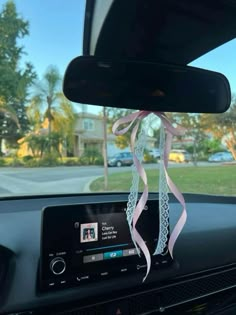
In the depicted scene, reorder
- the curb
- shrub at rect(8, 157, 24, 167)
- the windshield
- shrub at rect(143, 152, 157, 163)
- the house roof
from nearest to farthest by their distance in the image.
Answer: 1. shrub at rect(143, 152, 157, 163)
2. the windshield
3. the house roof
4. shrub at rect(8, 157, 24, 167)
5. the curb

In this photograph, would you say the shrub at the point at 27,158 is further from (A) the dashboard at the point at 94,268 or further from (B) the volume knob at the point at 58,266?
(B) the volume knob at the point at 58,266

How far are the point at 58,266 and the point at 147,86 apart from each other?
2.79ft

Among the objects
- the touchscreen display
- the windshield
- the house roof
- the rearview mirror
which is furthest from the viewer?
the house roof

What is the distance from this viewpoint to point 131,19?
5.92 ft

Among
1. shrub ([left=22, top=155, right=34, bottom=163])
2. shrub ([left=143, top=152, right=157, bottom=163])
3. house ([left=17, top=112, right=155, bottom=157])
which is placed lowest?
shrub ([left=143, top=152, right=157, bottom=163])

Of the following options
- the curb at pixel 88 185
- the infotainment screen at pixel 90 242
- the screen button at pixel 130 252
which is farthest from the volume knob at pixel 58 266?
the curb at pixel 88 185

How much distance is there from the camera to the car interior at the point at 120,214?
1.69m

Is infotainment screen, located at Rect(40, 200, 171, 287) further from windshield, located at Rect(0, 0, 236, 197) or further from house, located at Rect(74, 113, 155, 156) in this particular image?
house, located at Rect(74, 113, 155, 156)

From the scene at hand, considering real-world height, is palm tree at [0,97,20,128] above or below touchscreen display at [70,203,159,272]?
above

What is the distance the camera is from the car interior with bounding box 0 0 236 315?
5.55ft

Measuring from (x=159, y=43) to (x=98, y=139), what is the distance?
2.13ft

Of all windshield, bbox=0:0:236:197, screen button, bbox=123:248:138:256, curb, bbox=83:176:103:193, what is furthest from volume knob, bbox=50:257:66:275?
curb, bbox=83:176:103:193

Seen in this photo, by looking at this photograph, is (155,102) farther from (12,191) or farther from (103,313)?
(12,191)

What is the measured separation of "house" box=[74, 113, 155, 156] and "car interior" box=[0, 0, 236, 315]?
20 centimetres
